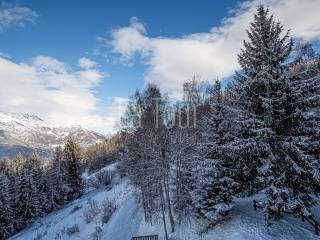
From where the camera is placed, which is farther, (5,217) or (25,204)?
(25,204)

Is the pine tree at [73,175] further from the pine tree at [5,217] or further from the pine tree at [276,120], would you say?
the pine tree at [276,120]

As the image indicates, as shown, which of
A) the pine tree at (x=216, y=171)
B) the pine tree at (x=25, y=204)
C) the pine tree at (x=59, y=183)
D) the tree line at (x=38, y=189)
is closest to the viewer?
the pine tree at (x=216, y=171)

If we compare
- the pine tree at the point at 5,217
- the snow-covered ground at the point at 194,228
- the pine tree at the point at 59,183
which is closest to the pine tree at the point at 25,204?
the pine tree at the point at 5,217

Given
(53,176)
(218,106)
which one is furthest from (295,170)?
(53,176)

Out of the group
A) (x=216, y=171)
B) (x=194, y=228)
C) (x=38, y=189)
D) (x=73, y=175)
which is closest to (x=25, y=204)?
(x=38, y=189)

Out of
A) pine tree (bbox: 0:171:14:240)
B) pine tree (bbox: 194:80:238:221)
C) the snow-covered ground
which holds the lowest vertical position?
pine tree (bbox: 0:171:14:240)

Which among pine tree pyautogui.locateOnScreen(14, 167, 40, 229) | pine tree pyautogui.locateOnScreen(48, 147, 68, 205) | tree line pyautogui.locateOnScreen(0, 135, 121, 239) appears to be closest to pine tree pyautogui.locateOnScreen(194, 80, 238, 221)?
tree line pyautogui.locateOnScreen(0, 135, 121, 239)

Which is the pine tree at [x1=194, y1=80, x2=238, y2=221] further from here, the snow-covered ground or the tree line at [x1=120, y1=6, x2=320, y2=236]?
the snow-covered ground

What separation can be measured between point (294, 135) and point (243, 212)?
685 cm

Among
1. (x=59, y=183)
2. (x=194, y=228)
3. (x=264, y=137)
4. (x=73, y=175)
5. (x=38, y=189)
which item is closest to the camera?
(x=264, y=137)

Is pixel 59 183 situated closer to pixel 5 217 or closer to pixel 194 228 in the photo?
pixel 5 217

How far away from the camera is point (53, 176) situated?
5947cm

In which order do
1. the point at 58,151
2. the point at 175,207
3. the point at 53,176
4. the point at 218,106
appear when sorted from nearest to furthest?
the point at 218,106, the point at 175,207, the point at 53,176, the point at 58,151

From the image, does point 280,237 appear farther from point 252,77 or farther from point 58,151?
point 58,151
